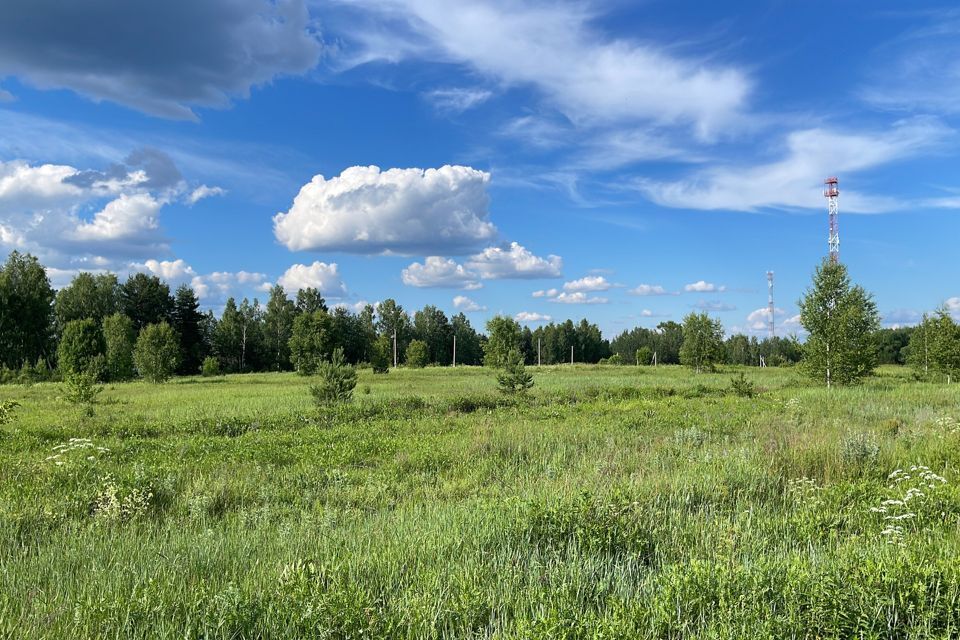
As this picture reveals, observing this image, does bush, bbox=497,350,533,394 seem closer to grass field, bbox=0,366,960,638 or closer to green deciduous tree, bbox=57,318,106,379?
grass field, bbox=0,366,960,638

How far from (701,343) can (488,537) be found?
53.6 metres

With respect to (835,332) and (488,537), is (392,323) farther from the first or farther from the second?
(488,537)

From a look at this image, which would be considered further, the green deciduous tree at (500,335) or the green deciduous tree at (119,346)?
the green deciduous tree at (500,335)

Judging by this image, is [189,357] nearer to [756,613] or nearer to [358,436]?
[358,436]

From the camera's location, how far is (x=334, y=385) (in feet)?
64.2

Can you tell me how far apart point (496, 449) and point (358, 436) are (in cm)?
377

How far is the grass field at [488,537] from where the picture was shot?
3.57 meters

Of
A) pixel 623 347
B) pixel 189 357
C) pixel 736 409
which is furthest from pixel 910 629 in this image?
pixel 623 347

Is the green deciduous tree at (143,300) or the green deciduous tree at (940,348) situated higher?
the green deciduous tree at (143,300)

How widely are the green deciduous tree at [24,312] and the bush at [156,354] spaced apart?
17.3 m

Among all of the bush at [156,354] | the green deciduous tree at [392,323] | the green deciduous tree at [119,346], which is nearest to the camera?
the bush at [156,354]

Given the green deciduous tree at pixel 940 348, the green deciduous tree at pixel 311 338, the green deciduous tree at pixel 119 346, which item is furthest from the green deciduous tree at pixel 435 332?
the green deciduous tree at pixel 940 348

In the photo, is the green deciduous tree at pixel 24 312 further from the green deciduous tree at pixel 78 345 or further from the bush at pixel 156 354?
the bush at pixel 156 354

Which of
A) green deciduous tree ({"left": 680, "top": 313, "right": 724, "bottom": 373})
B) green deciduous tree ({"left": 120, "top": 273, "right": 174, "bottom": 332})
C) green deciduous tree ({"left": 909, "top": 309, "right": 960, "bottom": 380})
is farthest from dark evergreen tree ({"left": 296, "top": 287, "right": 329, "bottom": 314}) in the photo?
green deciduous tree ({"left": 909, "top": 309, "right": 960, "bottom": 380})
